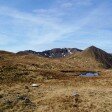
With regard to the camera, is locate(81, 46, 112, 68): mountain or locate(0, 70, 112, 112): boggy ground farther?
locate(81, 46, 112, 68): mountain

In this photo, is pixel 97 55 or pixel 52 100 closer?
pixel 52 100

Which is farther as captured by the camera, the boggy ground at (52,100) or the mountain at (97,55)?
the mountain at (97,55)

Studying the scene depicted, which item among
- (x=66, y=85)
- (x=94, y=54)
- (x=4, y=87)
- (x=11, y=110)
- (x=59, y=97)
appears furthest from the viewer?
(x=94, y=54)

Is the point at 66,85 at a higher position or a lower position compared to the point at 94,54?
lower

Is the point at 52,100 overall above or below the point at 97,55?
below

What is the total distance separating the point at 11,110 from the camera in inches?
1380

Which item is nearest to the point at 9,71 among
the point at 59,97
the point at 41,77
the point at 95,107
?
the point at 41,77

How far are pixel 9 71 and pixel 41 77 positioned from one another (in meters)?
7.09

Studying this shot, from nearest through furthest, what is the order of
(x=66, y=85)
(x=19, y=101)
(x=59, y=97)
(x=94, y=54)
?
(x=19, y=101)
(x=59, y=97)
(x=66, y=85)
(x=94, y=54)

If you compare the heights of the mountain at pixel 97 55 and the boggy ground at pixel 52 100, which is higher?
the mountain at pixel 97 55

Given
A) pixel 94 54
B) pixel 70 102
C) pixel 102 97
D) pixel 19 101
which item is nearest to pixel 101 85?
pixel 102 97

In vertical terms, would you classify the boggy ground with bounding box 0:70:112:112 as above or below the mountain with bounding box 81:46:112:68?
below

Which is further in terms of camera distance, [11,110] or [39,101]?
[39,101]

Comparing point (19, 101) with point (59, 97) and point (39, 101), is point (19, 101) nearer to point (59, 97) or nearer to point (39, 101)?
point (39, 101)
